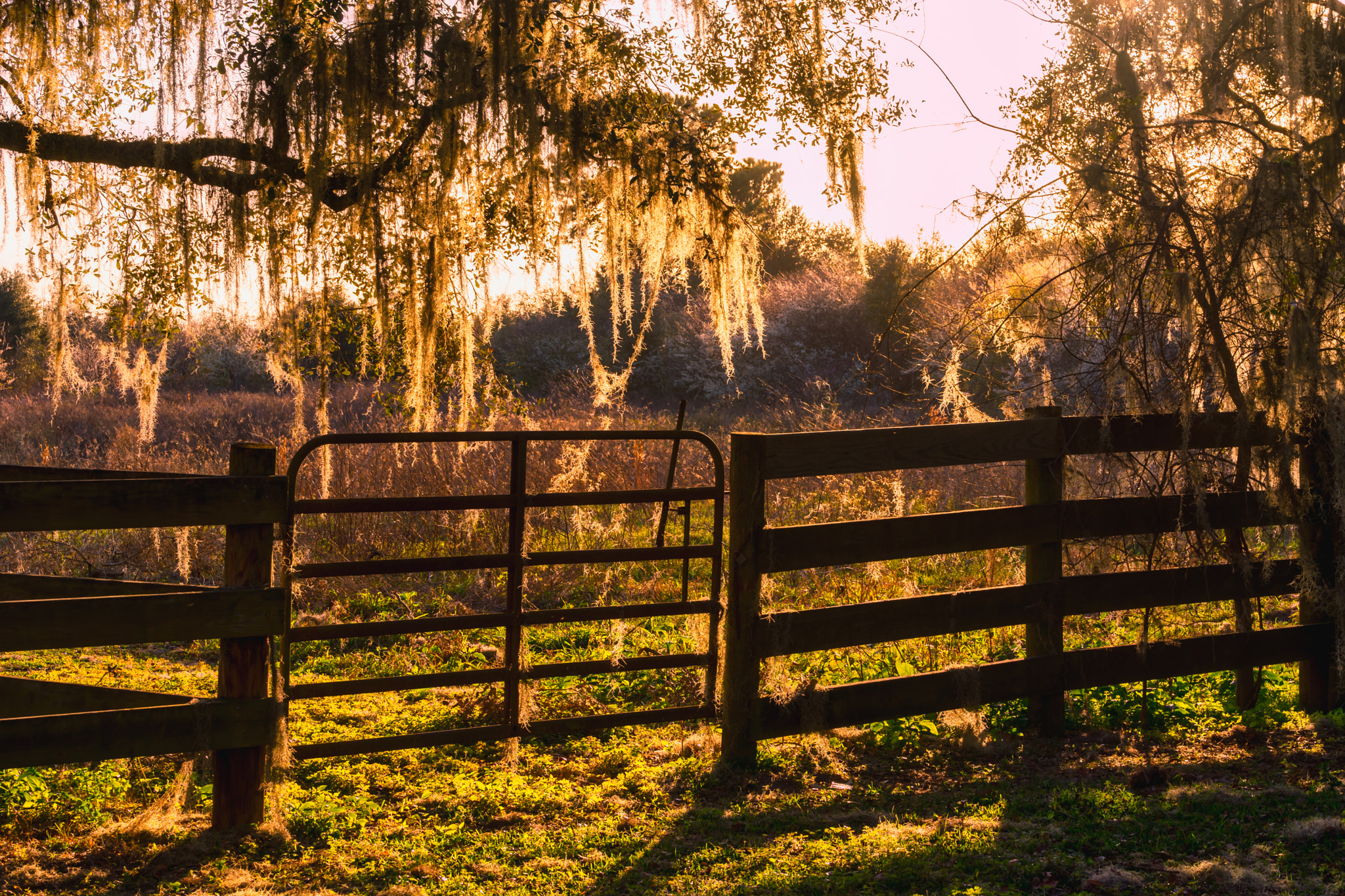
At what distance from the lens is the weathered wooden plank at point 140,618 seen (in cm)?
307

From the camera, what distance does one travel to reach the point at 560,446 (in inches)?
451

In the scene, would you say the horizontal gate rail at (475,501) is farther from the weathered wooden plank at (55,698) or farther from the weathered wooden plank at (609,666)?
the weathered wooden plank at (55,698)

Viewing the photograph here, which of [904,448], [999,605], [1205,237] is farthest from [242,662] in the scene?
[1205,237]

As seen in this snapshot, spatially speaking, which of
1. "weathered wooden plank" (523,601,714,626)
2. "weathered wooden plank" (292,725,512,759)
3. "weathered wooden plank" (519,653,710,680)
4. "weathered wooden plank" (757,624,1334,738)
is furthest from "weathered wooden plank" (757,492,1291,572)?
"weathered wooden plank" (292,725,512,759)

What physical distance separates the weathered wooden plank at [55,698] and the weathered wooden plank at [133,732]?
10.1 inches

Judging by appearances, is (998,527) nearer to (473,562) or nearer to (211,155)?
(473,562)

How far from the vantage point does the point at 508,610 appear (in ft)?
14.1

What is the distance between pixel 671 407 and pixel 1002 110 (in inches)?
796

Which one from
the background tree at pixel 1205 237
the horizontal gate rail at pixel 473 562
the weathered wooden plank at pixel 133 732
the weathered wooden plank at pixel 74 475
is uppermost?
the background tree at pixel 1205 237

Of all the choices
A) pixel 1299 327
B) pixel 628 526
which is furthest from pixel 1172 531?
pixel 628 526

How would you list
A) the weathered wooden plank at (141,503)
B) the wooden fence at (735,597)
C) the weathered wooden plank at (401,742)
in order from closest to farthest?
the weathered wooden plank at (141,503) < the wooden fence at (735,597) < the weathered wooden plank at (401,742)

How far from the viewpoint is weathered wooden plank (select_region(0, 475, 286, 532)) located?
3064 millimetres

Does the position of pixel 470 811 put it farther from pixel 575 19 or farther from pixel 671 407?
pixel 671 407

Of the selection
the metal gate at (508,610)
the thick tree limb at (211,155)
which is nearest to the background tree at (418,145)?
the thick tree limb at (211,155)
